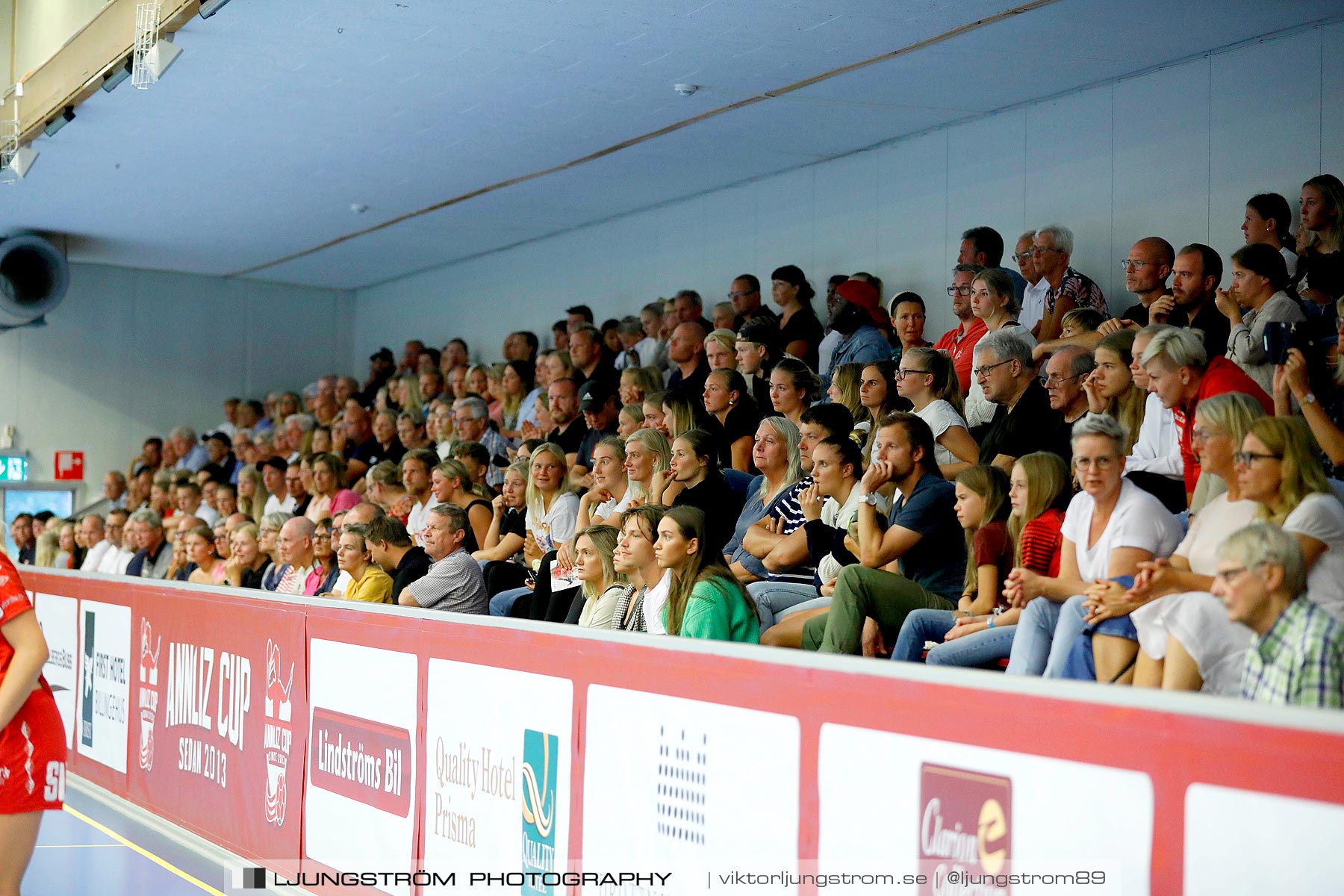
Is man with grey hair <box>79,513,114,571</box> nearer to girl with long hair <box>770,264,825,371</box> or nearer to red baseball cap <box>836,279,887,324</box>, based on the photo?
girl with long hair <box>770,264,825,371</box>

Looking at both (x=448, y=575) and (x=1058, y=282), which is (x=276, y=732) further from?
(x=1058, y=282)

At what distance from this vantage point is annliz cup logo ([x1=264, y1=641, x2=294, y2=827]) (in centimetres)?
516

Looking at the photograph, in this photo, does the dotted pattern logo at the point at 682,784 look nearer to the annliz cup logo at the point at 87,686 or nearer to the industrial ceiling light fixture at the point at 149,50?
the annliz cup logo at the point at 87,686

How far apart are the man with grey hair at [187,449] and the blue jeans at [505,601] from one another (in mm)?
8343

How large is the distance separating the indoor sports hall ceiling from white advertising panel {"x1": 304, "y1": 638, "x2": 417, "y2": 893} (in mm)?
3548

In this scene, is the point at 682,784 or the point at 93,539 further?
the point at 93,539

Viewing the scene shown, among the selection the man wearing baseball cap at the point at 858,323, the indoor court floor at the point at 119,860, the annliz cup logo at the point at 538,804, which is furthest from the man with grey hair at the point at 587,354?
the annliz cup logo at the point at 538,804

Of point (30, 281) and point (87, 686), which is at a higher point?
point (30, 281)

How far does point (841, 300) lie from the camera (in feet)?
27.7

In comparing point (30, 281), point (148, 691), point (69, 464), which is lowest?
point (148, 691)

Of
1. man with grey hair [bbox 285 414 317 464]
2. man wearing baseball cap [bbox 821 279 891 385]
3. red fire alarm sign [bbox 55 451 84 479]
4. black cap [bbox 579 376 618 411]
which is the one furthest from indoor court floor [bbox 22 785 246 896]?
red fire alarm sign [bbox 55 451 84 479]

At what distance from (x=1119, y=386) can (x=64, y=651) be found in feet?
20.9

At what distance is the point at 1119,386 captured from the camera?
5035 mm

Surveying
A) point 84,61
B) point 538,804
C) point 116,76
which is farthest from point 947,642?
point 84,61
